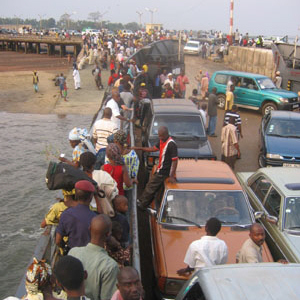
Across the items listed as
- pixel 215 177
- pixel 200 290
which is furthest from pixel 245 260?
pixel 215 177

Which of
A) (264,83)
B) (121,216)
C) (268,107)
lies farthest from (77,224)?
(264,83)

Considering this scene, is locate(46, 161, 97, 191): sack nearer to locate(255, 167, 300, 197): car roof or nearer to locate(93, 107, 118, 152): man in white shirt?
locate(93, 107, 118, 152): man in white shirt

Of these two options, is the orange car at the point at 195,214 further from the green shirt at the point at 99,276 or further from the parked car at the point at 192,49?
the parked car at the point at 192,49

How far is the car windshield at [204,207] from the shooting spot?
6.13 meters

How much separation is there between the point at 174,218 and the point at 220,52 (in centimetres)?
3540

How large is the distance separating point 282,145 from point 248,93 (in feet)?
27.3

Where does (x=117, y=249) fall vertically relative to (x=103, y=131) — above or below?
below

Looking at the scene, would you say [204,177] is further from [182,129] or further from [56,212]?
[182,129]

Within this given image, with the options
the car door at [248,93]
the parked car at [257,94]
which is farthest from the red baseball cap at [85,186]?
the car door at [248,93]

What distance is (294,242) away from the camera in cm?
575

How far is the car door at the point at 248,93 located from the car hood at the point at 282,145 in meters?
7.53

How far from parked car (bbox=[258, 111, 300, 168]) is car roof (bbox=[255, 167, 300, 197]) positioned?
278 cm

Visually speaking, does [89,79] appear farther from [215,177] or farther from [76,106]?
[215,177]

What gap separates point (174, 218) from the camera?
6.15 m
